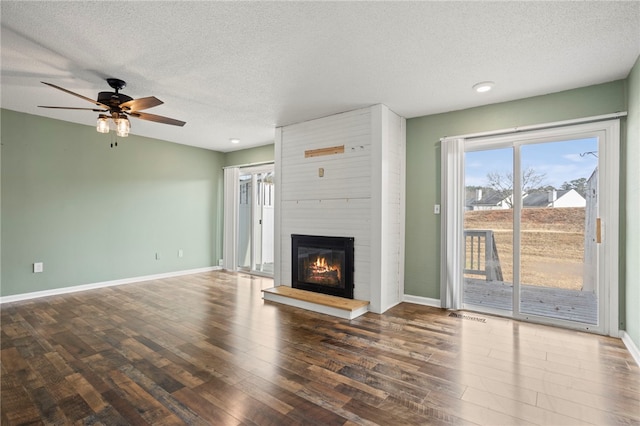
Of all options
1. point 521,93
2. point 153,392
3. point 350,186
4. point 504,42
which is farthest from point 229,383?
point 521,93

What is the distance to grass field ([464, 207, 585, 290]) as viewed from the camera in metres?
3.53

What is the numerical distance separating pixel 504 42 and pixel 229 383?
3414 millimetres

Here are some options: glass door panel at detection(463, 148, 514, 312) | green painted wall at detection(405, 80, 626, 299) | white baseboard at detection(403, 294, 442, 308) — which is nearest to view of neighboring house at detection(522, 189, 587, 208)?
glass door panel at detection(463, 148, 514, 312)

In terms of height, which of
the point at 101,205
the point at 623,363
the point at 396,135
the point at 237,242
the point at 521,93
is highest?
the point at 521,93

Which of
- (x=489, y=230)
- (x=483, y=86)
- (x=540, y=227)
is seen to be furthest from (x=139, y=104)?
(x=540, y=227)

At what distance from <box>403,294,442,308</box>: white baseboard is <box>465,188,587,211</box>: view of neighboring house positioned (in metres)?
1.33

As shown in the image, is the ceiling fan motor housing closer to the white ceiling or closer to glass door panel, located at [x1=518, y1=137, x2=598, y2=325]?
the white ceiling

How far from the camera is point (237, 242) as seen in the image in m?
6.86

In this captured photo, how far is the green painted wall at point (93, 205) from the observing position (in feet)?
14.6

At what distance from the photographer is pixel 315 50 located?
271 centimetres

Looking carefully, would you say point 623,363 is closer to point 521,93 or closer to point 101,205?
point 521,93

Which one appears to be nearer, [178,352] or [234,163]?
[178,352]

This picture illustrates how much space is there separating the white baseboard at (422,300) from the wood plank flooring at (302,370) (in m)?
0.21

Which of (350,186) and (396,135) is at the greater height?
(396,135)
